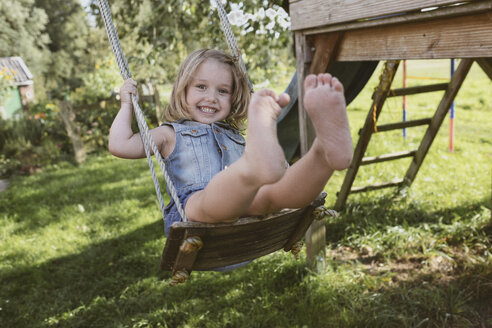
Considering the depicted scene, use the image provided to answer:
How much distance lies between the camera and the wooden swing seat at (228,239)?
146 cm

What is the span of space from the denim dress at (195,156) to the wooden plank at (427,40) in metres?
0.91

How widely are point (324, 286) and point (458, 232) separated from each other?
4.82ft

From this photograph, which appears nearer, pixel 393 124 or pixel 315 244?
pixel 315 244

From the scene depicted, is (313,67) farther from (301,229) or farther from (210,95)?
(301,229)

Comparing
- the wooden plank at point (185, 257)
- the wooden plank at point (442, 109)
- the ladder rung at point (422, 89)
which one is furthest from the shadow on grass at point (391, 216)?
the wooden plank at point (185, 257)

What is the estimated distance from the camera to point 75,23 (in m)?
25.3

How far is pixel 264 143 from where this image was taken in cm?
121

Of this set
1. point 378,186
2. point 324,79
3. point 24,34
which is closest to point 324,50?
point 324,79

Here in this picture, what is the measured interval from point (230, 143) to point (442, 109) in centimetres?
258

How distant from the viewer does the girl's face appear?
1966 mm

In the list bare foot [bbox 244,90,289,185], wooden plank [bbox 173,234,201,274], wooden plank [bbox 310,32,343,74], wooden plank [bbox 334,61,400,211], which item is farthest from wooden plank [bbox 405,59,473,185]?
wooden plank [bbox 173,234,201,274]

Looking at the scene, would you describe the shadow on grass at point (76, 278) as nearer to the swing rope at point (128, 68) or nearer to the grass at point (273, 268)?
the grass at point (273, 268)

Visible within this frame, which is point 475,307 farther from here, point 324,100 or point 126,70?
point 126,70

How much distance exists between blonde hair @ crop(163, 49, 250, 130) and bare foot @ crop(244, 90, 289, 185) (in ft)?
2.56
